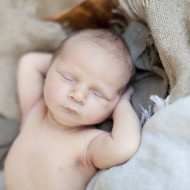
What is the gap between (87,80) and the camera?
3.08ft

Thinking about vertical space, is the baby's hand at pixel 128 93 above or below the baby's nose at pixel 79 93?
below

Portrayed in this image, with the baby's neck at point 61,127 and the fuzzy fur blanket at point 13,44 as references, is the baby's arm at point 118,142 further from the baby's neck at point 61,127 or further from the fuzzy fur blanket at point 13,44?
the fuzzy fur blanket at point 13,44

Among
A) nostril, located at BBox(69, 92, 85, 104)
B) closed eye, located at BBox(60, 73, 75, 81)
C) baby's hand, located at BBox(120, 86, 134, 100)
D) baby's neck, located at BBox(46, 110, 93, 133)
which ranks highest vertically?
closed eye, located at BBox(60, 73, 75, 81)

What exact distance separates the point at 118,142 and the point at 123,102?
0.18 metres

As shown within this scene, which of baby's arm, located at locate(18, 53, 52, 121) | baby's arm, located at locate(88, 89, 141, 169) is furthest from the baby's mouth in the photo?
baby's arm, located at locate(18, 53, 52, 121)

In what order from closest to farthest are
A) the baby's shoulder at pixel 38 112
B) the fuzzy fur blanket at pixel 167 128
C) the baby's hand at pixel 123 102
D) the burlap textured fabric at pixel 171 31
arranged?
the fuzzy fur blanket at pixel 167 128 → the burlap textured fabric at pixel 171 31 → the baby's hand at pixel 123 102 → the baby's shoulder at pixel 38 112

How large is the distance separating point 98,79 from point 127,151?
0.24m

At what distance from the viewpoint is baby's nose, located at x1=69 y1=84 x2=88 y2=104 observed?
91 cm

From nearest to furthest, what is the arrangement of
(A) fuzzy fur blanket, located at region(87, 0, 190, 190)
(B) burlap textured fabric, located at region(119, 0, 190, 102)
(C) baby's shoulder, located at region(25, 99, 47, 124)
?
(A) fuzzy fur blanket, located at region(87, 0, 190, 190)
(B) burlap textured fabric, located at region(119, 0, 190, 102)
(C) baby's shoulder, located at region(25, 99, 47, 124)

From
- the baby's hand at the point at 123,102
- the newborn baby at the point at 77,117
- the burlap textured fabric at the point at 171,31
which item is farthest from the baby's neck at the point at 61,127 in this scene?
the burlap textured fabric at the point at 171,31

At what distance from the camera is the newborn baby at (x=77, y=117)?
93 centimetres

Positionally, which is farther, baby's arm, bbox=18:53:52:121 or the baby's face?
baby's arm, bbox=18:53:52:121

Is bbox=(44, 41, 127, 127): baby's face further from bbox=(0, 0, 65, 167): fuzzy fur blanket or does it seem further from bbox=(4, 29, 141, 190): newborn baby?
bbox=(0, 0, 65, 167): fuzzy fur blanket

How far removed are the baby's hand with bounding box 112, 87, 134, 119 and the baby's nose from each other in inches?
4.6
